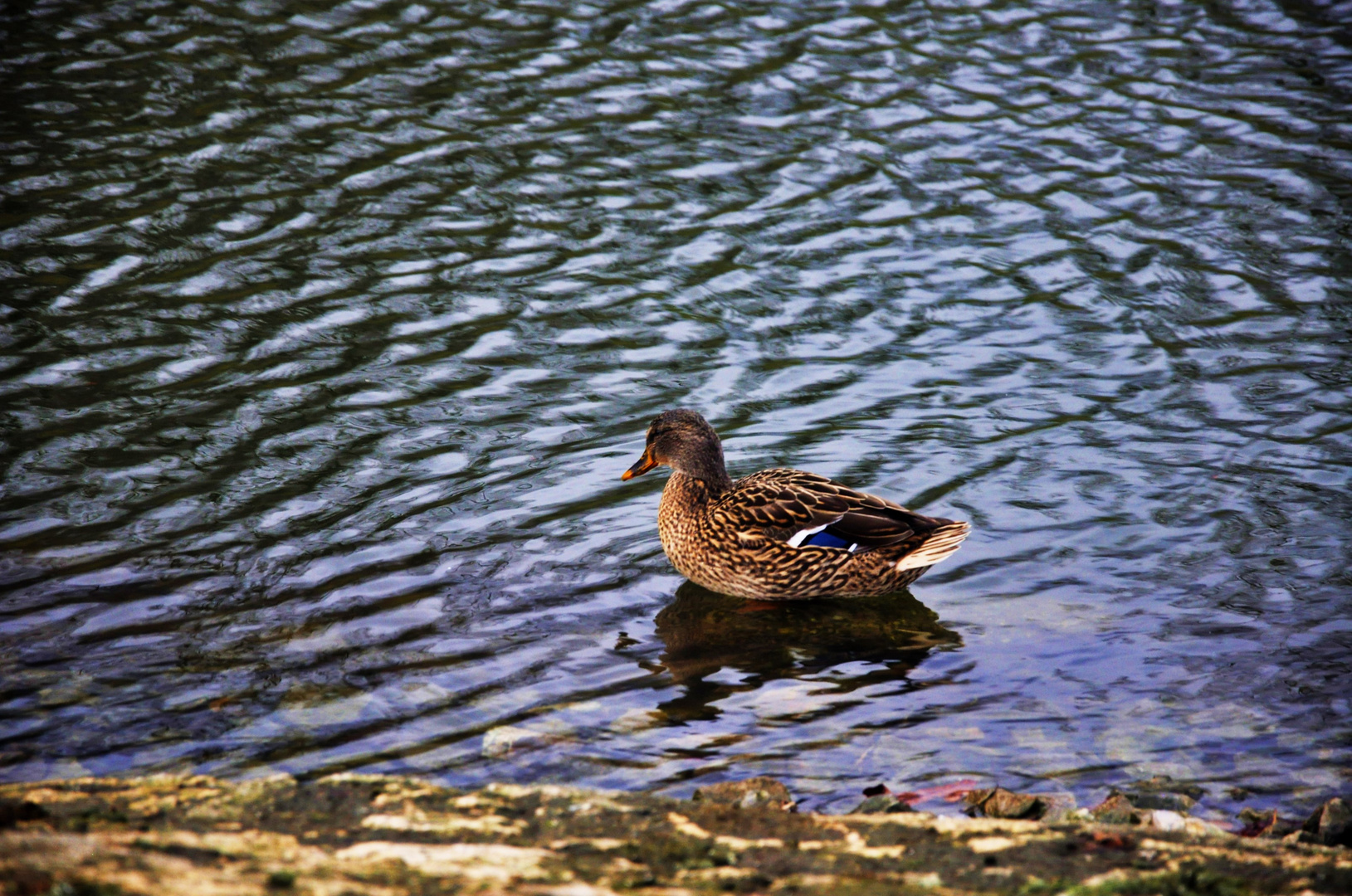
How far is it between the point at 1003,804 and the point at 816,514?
2804 mm

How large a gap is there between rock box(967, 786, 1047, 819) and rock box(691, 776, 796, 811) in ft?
2.66

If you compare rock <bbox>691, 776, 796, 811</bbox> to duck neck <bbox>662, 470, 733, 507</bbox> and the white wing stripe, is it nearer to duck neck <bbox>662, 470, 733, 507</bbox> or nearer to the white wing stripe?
the white wing stripe

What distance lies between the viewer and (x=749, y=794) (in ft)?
18.4

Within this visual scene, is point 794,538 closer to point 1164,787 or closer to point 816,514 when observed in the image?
point 816,514

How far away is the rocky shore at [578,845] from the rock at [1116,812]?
0.04 ft

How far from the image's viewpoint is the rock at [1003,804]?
5.52 metres

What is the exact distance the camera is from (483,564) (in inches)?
317

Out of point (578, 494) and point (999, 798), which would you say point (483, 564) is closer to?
point (578, 494)

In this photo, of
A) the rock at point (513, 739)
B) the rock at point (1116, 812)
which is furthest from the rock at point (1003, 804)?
the rock at point (513, 739)

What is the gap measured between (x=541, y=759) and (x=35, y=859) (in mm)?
2651

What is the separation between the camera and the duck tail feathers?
303 inches

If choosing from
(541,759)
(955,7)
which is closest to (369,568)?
(541,759)

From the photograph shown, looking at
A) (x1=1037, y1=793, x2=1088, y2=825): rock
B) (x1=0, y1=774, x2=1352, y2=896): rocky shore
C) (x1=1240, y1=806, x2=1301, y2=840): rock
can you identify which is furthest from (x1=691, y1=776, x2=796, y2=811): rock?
(x1=1240, y1=806, x2=1301, y2=840): rock

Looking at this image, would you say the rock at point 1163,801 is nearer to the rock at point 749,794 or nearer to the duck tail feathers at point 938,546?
the rock at point 749,794
